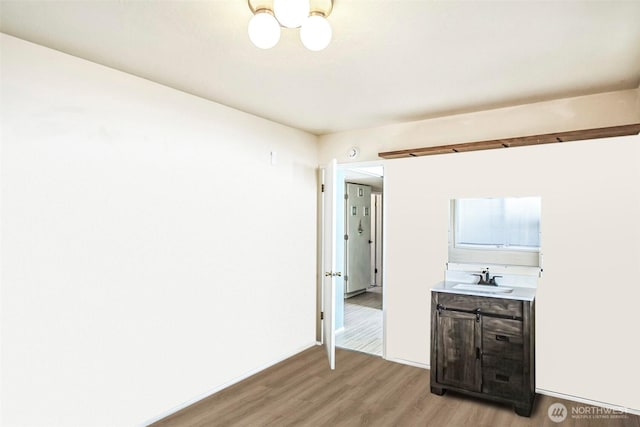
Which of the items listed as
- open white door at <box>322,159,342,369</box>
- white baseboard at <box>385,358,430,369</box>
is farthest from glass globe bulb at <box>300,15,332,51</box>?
white baseboard at <box>385,358,430,369</box>

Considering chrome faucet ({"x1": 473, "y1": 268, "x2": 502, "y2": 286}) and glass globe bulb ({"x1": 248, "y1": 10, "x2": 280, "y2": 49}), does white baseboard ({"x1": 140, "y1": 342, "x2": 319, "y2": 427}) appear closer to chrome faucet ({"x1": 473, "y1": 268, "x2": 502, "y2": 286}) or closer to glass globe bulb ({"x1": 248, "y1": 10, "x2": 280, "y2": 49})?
chrome faucet ({"x1": 473, "y1": 268, "x2": 502, "y2": 286})

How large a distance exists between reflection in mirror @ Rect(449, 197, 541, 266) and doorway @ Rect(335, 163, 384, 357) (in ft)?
4.35

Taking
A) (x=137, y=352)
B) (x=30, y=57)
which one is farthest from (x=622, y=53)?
(x=137, y=352)

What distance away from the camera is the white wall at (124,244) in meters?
2.17

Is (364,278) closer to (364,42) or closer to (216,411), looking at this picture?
(216,411)

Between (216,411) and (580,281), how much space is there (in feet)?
9.91

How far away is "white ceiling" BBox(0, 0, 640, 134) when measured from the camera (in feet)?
6.06

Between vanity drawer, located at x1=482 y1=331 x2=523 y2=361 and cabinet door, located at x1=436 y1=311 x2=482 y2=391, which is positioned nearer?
vanity drawer, located at x1=482 y1=331 x2=523 y2=361

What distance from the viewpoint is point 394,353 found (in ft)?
12.8

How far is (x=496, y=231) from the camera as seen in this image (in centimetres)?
342

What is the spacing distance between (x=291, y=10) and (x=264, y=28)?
0.18 m

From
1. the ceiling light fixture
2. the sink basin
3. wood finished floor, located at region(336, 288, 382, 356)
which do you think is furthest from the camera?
wood finished floor, located at region(336, 288, 382, 356)

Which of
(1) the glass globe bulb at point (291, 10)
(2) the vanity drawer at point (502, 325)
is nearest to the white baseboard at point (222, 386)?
(2) the vanity drawer at point (502, 325)

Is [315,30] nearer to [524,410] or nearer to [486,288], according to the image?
[486,288]
